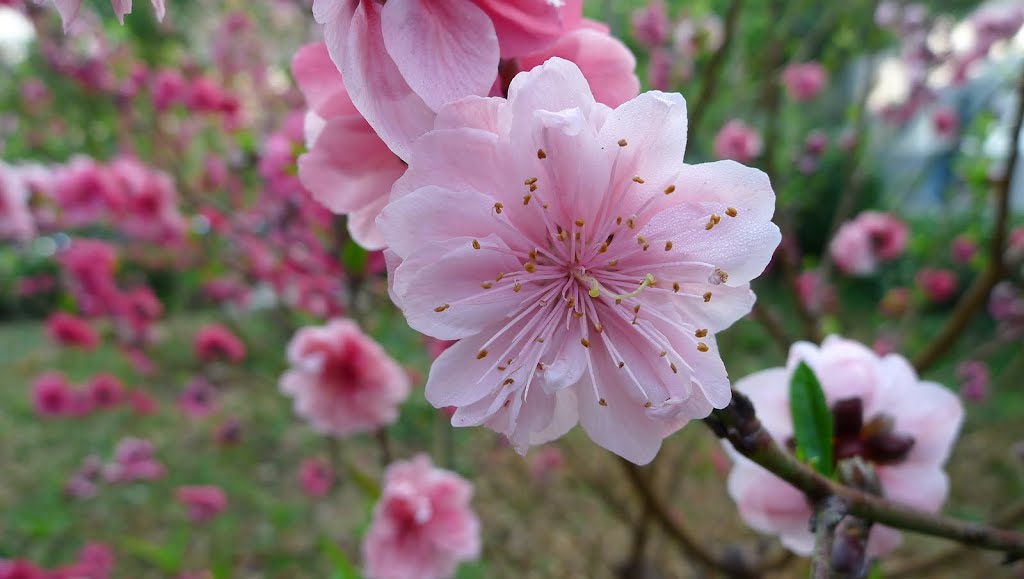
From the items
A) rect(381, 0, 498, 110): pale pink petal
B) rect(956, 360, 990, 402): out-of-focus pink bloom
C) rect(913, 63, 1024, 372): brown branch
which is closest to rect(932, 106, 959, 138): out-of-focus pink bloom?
rect(956, 360, 990, 402): out-of-focus pink bloom

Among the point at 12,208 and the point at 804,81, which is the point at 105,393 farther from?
the point at 804,81

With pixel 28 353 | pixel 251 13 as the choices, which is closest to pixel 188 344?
pixel 28 353

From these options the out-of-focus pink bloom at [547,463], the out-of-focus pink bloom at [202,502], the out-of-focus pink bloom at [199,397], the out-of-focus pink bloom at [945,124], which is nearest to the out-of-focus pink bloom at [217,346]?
the out-of-focus pink bloom at [199,397]

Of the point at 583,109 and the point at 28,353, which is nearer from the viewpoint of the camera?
the point at 583,109

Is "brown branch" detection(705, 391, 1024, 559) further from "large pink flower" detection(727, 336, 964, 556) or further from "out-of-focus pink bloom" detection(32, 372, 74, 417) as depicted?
"out-of-focus pink bloom" detection(32, 372, 74, 417)

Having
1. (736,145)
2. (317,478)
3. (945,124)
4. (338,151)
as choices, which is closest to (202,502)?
(317,478)

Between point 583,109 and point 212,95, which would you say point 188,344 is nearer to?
point 212,95
